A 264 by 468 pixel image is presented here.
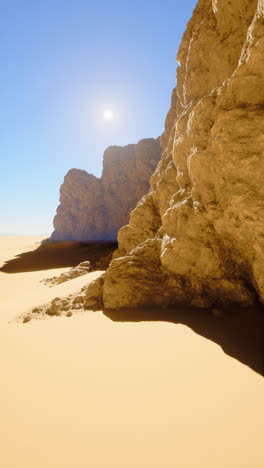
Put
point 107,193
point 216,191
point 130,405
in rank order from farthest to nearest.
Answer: point 107,193
point 216,191
point 130,405

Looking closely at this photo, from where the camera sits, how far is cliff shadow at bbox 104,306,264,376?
7.60 feet

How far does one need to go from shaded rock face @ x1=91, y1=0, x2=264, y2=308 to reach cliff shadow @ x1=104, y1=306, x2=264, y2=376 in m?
0.24

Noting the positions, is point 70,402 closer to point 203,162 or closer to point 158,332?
point 158,332

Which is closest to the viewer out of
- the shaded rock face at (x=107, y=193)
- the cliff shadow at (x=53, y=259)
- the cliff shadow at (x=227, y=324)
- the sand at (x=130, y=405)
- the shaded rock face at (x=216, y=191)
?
the sand at (x=130, y=405)

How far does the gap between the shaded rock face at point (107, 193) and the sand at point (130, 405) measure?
26643 mm

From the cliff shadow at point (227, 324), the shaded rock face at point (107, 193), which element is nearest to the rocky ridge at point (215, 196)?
the cliff shadow at point (227, 324)

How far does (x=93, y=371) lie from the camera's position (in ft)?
7.01

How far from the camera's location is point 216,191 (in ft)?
11.5

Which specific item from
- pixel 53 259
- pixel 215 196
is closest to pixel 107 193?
pixel 53 259

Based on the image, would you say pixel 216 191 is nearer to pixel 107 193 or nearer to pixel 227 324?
pixel 227 324

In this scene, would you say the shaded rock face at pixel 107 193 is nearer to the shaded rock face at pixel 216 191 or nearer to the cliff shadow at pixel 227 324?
the shaded rock face at pixel 216 191

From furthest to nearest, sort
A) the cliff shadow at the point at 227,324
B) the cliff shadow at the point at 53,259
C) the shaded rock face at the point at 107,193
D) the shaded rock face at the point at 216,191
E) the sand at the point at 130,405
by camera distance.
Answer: the shaded rock face at the point at 107,193, the cliff shadow at the point at 53,259, the shaded rock face at the point at 216,191, the cliff shadow at the point at 227,324, the sand at the point at 130,405

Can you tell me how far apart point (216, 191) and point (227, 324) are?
80.1 inches

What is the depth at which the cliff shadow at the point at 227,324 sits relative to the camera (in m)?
2.32
